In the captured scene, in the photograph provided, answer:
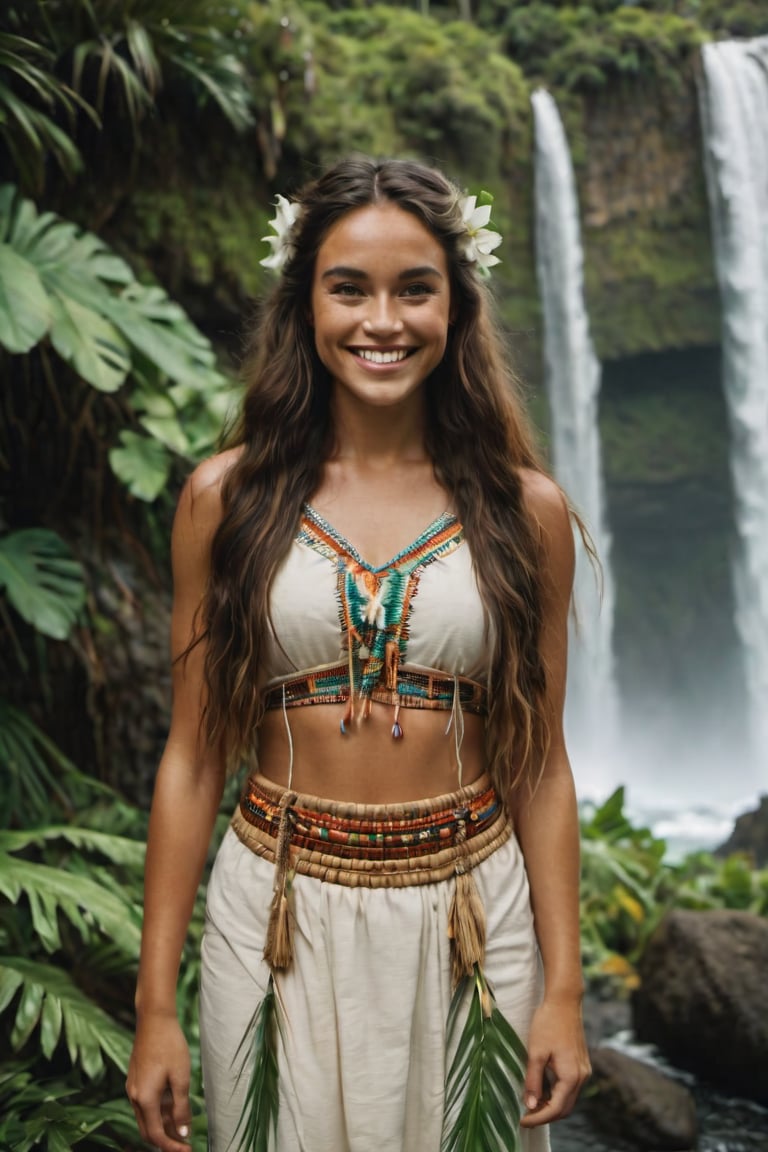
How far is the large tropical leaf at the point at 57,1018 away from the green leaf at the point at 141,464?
1526 mm

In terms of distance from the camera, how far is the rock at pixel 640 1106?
3.91 m

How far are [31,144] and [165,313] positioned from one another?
0.67m

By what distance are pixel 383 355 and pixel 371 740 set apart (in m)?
0.53

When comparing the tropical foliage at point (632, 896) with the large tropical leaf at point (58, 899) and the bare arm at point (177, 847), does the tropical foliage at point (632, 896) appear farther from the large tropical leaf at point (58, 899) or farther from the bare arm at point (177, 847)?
the bare arm at point (177, 847)

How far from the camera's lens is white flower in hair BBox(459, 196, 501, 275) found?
69.6 inches

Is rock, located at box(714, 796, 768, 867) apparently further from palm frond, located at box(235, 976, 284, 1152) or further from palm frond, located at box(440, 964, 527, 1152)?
palm frond, located at box(235, 976, 284, 1152)

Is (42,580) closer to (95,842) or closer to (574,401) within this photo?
(95,842)

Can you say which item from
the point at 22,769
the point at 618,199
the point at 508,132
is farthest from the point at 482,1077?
the point at 618,199

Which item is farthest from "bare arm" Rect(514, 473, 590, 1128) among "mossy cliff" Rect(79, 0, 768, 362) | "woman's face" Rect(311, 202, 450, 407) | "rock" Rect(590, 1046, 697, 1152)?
"mossy cliff" Rect(79, 0, 768, 362)

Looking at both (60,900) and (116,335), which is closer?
(60,900)

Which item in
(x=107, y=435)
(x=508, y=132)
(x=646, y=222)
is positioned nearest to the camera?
(x=107, y=435)

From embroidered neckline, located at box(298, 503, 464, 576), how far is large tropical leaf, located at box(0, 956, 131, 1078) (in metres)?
1.57

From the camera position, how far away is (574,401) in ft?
36.4

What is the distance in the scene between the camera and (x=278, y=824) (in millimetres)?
1668
